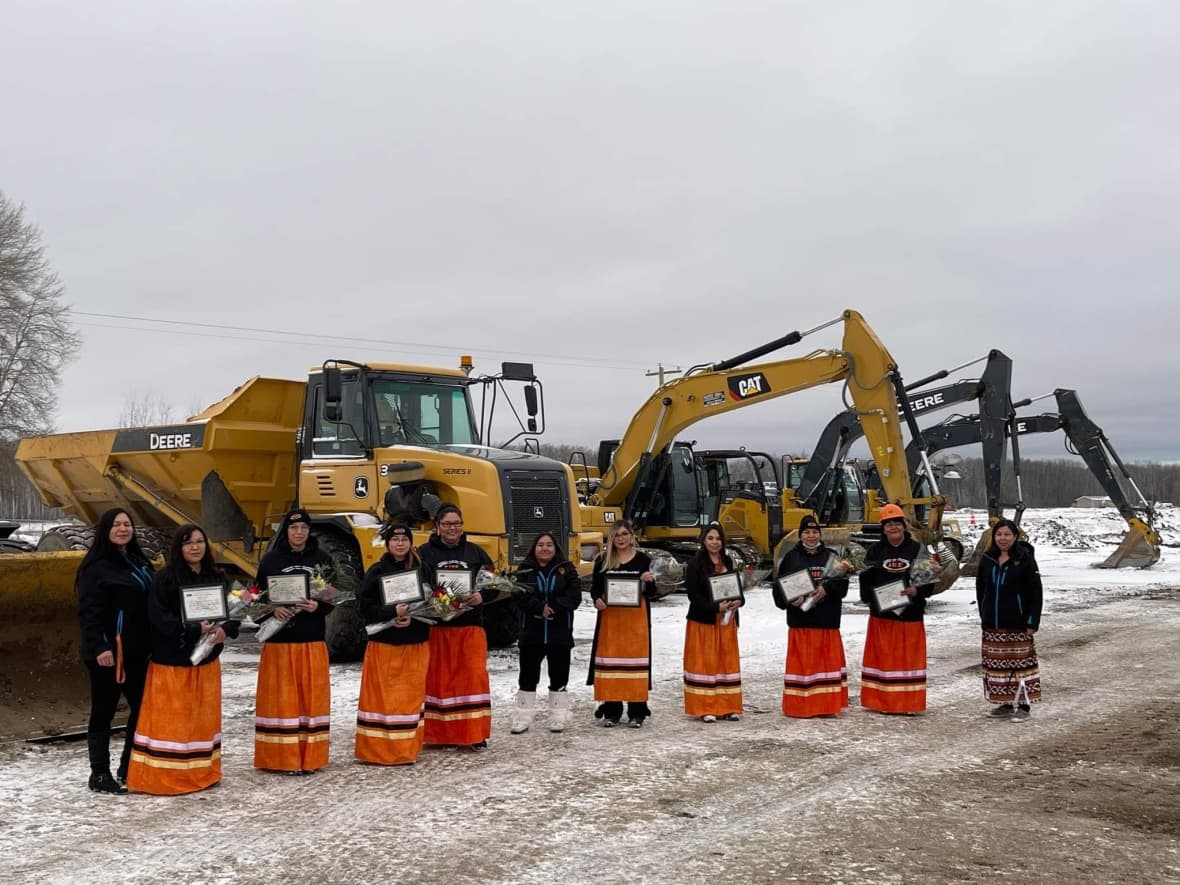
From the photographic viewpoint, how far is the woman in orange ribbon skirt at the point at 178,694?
6062 millimetres

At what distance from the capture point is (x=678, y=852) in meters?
5.07

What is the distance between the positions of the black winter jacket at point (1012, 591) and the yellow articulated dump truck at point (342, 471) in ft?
14.0

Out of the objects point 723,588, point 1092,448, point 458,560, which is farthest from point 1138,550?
point 458,560

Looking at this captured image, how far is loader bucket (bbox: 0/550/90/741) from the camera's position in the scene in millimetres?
7449

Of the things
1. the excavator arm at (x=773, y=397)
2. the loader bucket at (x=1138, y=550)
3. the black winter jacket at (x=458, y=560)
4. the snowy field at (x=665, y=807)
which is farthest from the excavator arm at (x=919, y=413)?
the black winter jacket at (x=458, y=560)

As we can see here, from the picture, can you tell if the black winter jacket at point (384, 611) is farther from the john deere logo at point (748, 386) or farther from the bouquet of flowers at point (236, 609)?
the john deere logo at point (748, 386)

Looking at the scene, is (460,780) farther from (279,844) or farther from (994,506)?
(994,506)

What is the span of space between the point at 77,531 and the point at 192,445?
6.14 ft

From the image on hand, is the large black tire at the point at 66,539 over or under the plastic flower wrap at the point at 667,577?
over

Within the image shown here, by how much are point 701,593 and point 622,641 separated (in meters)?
0.70

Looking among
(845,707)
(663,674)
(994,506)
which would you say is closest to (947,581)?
(994,506)

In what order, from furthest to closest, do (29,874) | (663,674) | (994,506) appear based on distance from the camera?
(994,506) < (663,674) < (29,874)

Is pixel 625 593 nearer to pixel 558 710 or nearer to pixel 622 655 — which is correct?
pixel 622 655

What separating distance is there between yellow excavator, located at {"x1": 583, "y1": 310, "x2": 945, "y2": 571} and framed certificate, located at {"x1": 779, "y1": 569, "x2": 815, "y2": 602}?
6403mm
